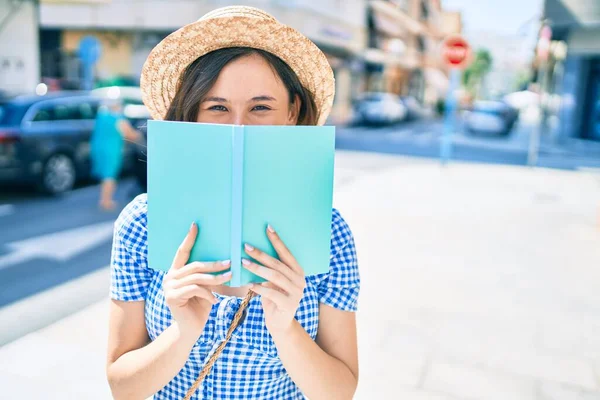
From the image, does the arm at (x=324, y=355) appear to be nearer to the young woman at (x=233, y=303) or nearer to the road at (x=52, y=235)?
A: the young woman at (x=233, y=303)

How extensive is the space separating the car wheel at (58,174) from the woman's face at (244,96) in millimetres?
7728

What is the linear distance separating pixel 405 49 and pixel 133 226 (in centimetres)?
4754

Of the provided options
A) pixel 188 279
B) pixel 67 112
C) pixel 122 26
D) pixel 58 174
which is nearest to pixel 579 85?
pixel 67 112

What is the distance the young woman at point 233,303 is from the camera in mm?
Answer: 1265

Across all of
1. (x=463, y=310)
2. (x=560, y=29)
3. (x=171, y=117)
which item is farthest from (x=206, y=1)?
(x=171, y=117)

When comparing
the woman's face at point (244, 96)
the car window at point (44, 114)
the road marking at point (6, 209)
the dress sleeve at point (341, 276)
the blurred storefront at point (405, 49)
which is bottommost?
the road marking at point (6, 209)

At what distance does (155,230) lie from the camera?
1.06m

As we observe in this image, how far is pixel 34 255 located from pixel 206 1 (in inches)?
789

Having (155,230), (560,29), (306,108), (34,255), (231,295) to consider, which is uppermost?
(560,29)

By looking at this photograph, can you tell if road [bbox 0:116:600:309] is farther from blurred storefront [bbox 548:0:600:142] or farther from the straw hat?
blurred storefront [bbox 548:0:600:142]

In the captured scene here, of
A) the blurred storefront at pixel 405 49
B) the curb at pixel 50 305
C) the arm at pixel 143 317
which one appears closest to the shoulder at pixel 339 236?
the arm at pixel 143 317

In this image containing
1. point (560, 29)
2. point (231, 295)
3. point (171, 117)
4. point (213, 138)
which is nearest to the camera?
point (213, 138)

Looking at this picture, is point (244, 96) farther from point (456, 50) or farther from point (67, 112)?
point (456, 50)

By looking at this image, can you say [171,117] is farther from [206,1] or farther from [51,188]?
[206,1]
